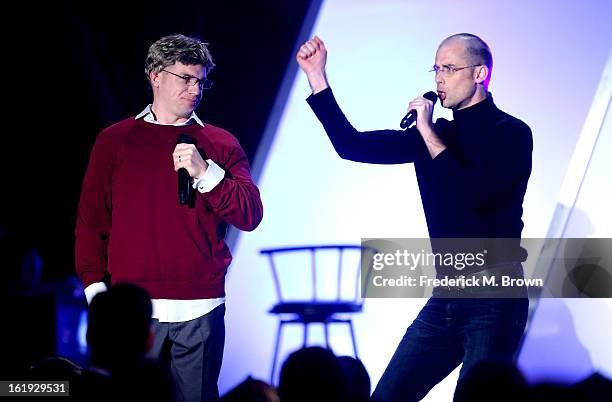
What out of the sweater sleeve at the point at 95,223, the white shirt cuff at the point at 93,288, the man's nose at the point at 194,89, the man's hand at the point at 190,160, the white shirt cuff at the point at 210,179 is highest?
the man's nose at the point at 194,89

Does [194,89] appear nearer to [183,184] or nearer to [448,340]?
[183,184]

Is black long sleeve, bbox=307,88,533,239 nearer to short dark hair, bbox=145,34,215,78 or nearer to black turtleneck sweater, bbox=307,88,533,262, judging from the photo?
black turtleneck sweater, bbox=307,88,533,262

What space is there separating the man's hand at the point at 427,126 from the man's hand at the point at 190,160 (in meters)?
0.74

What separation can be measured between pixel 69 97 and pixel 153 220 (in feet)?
6.99

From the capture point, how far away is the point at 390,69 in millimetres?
3826

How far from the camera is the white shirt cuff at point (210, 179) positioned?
265 centimetres

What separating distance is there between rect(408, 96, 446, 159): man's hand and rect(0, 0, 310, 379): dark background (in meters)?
1.27

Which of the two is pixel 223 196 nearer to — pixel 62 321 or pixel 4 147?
pixel 62 321

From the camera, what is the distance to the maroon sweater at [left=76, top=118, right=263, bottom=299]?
109 inches

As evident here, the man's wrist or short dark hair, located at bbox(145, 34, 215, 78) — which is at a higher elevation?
short dark hair, located at bbox(145, 34, 215, 78)

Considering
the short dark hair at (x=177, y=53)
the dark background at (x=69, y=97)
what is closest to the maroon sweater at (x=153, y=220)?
the short dark hair at (x=177, y=53)

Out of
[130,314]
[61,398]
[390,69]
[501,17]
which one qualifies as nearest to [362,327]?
[390,69]

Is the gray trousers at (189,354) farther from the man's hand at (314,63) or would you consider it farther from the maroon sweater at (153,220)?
the man's hand at (314,63)

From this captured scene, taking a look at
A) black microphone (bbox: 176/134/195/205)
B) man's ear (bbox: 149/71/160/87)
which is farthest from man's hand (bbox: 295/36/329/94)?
black microphone (bbox: 176/134/195/205)
